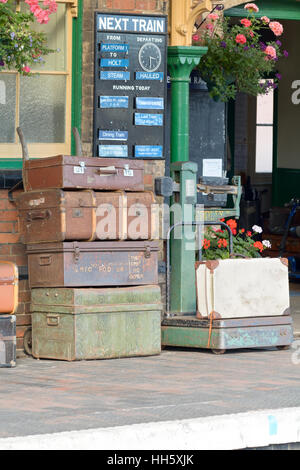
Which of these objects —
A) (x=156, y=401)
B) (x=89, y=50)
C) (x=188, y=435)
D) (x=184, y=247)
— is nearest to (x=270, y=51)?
(x=89, y=50)

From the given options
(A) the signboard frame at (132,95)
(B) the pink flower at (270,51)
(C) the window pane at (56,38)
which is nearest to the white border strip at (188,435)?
(A) the signboard frame at (132,95)

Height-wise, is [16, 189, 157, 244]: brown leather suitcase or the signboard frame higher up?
the signboard frame

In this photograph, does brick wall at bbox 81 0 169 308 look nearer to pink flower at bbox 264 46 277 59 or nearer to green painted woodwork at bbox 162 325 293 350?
green painted woodwork at bbox 162 325 293 350

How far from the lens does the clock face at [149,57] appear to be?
9.87 meters

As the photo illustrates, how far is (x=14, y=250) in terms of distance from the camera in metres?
9.45

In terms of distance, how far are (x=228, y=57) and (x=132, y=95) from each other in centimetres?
161

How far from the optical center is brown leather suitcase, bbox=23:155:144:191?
8781 mm

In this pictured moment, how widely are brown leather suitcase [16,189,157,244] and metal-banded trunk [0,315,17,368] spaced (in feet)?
2.31

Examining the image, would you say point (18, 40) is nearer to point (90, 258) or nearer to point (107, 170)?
point (107, 170)

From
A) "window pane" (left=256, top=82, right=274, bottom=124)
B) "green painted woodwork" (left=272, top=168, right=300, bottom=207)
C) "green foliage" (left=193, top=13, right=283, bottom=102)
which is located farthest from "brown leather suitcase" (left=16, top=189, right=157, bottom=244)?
"window pane" (left=256, top=82, right=274, bottom=124)

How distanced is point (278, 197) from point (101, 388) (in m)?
10.5

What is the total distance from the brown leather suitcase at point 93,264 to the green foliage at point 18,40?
1433mm
